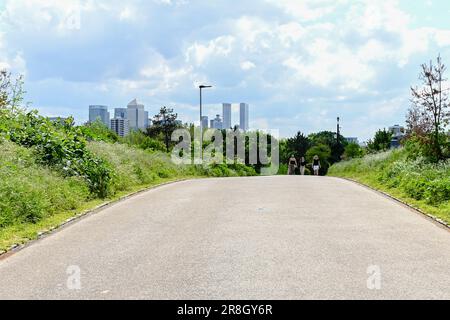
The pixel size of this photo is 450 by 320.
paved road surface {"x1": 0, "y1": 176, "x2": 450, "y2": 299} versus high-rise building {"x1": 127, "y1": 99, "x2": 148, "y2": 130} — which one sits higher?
high-rise building {"x1": 127, "y1": 99, "x2": 148, "y2": 130}

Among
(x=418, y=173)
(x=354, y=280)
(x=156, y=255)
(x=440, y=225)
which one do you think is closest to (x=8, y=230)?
(x=156, y=255)

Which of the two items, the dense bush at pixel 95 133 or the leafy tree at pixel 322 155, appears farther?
the leafy tree at pixel 322 155

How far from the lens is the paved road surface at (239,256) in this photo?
6.52 metres

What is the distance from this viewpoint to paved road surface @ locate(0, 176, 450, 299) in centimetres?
652

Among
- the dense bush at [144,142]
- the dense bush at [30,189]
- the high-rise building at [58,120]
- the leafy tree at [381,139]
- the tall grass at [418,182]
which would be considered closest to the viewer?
the dense bush at [30,189]

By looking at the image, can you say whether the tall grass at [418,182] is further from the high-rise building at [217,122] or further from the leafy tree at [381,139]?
the high-rise building at [217,122]

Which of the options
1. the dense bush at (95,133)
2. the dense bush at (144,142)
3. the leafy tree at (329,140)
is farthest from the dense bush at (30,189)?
the leafy tree at (329,140)

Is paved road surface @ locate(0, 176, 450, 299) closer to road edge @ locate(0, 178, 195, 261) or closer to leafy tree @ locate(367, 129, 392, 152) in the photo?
road edge @ locate(0, 178, 195, 261)

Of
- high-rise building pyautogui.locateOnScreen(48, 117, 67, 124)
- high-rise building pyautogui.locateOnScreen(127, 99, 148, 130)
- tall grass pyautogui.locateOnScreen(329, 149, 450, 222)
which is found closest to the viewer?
tall grass pyautogui.locateOnScreen(329, 149, 450, 222)

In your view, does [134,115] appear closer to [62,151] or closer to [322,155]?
[322,155]

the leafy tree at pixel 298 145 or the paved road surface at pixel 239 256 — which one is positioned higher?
the leafy tree at pixel 298 145

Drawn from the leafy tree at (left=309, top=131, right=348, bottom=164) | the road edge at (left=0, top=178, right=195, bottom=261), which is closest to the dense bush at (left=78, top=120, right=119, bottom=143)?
the road edge at (left=0, top=178, right=195, bottom=261)

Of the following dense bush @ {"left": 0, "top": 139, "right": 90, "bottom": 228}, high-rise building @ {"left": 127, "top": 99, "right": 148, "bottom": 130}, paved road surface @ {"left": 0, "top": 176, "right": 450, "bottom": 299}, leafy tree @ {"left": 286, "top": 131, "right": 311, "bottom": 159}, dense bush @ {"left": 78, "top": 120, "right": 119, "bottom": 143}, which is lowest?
paved road surface @ {"left": 0, "top": 176, "right": 450, "bottom": 299}

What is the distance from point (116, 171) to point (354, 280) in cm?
1471
